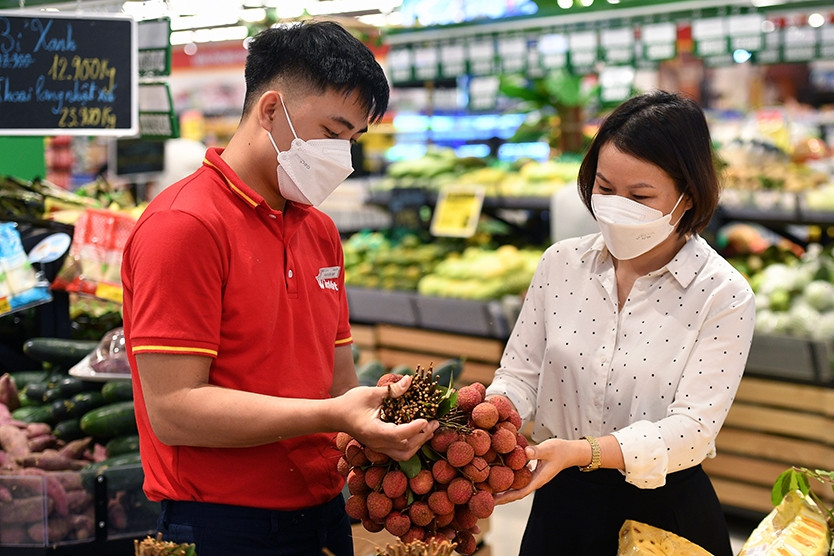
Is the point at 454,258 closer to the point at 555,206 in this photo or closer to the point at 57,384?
the point at 555,206

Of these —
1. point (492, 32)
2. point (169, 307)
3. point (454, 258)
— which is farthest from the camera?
point (492, 32)

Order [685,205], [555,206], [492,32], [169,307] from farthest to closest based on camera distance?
1. [492,32]
2. [555,206]
3. [685,205]
4. [169,307]

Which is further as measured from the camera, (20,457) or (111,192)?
(111,192)

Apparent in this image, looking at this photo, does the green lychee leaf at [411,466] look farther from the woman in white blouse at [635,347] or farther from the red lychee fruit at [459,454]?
the woman in white blouse at [635,347]

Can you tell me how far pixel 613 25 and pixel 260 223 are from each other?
5.35 metres

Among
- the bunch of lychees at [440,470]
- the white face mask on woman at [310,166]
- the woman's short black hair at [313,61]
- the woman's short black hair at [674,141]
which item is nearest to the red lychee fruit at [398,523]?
the bunch of lychees at [440,470]

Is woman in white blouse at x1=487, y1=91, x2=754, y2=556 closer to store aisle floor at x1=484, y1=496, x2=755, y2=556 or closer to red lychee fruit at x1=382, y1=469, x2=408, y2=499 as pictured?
red lychee fruit at x1=382, y1=469, x2=408, y2=499

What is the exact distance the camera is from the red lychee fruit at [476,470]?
1620mm

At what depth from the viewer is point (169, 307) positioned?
1.49m

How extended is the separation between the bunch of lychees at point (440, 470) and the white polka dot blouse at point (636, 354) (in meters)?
0.31

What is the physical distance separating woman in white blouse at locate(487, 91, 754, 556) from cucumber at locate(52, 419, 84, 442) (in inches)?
A: 60.3

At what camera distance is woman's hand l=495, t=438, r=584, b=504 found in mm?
1719

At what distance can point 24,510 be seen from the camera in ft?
7.97

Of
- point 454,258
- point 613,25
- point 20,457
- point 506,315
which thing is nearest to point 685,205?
point 20,457
